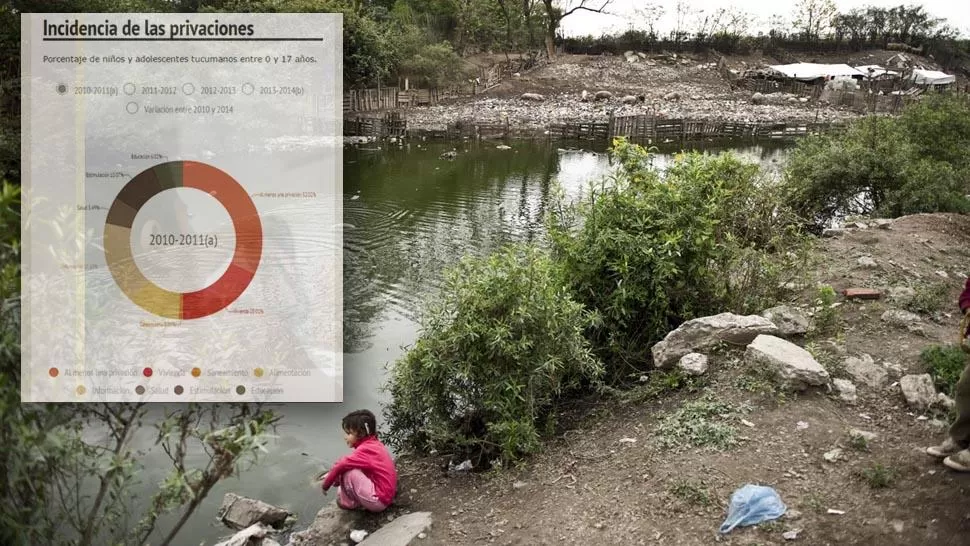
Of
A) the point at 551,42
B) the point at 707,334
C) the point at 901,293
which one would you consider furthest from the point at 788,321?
the point at 551,42

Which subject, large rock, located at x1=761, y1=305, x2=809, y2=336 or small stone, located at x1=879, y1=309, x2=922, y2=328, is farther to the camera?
small stone, located at x1=879, y1=309, x2=922, y2=328

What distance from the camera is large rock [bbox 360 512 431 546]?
4.46 m

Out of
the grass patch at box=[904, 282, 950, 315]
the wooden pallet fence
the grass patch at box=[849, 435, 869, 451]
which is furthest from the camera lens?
the wooden pallet fence

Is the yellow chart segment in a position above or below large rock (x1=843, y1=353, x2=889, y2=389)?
above

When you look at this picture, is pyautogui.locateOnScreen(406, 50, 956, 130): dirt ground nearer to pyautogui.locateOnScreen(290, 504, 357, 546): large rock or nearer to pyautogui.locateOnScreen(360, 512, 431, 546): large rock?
pyautogui.locateOnScreen(290, 504, 357, 546): large rock

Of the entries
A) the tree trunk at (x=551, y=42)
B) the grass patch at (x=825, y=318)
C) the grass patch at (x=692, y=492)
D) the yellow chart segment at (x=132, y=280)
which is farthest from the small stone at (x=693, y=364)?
the tree trunk at (x=551, y=42)

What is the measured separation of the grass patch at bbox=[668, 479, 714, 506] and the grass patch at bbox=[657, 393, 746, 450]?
48 centimetres

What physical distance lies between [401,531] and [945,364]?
4113mm

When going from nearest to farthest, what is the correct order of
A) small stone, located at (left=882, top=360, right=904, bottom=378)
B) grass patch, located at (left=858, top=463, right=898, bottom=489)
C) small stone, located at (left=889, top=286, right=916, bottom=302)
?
1. grass patch, located at (left=858, top=463, right=898, bottom=489)
2. small stone, located at (left=882, top=360, right=904, bottom=378)
3. small stone, located at (left=889, top=286, right=916, bottom=302)

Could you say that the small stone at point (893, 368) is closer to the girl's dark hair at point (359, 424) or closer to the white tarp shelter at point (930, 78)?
the girl's dark hair at point (359, 424)

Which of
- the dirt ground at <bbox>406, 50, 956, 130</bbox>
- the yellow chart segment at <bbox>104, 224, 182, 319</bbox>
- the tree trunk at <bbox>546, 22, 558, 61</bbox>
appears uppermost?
the tree trunk at <bbox>546, 22, 558, 61</bbox>

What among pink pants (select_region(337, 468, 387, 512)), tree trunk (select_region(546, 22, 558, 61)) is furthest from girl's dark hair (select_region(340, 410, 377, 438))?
tree trunk (select_region(546, 22, 558, 61))

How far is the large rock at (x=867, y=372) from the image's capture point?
5.47m

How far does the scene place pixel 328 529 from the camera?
500 centimetres
